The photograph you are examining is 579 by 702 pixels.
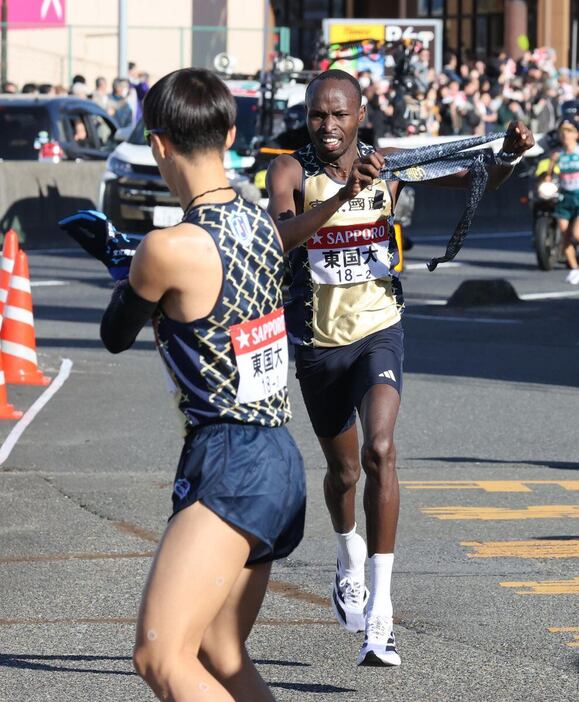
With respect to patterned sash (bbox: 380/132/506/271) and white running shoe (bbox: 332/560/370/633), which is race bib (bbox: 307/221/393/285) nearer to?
patterned sash (bbox: 380/132/506/271)

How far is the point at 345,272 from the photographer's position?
6008mm

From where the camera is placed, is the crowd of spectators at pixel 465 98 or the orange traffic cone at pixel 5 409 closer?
the orange traffic cone at pixel 5 409

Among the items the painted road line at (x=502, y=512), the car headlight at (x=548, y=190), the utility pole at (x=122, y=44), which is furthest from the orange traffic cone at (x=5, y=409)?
the utility pole at (x=122, y=44)

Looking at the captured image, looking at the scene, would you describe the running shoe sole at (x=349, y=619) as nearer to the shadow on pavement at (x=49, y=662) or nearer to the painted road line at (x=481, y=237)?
the shadow on pavement at (x=49, y=662)

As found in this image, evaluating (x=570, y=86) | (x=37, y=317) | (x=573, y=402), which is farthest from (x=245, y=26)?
(x=573, y=402)

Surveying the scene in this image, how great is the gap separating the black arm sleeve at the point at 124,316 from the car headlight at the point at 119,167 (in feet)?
58.8

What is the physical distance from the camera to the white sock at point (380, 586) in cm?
546

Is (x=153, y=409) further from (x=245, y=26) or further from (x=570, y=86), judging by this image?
(x=245, y=26)

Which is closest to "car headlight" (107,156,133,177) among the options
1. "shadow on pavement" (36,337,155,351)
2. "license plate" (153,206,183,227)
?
"license plate" (153,206,183,227)

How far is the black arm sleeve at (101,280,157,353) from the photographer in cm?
378

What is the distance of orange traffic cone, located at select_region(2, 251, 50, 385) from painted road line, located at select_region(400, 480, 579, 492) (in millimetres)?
4257

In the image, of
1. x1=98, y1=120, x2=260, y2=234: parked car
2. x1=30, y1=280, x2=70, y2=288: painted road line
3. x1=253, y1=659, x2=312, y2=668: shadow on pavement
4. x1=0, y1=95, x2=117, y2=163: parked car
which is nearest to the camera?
x1=253, y1=659, x2=312, y2=668: shadow on pavement

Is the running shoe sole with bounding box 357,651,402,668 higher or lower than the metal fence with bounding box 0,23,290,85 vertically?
lower

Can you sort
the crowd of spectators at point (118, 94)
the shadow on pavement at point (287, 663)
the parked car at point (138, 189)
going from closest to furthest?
Result: the shadow on pavement at point (287, 663) → the parked car at point (138, 189) → the crowd of spectators at point (118, 94)
